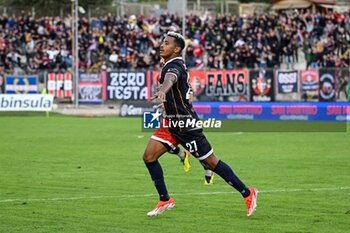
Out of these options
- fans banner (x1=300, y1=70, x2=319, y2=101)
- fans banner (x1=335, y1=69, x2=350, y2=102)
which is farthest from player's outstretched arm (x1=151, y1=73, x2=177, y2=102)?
fans banner (x1=300, y1=70, x2=319, y2=101)

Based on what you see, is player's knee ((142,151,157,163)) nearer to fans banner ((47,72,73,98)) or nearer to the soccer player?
the soccer player

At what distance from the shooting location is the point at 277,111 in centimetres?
3569

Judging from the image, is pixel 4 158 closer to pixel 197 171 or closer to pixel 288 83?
pixel 197 171

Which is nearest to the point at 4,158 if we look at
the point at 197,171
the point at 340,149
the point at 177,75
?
the point at 197,171

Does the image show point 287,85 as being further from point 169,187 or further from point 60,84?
point 169,187

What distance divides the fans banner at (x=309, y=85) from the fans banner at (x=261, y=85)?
1.41 meters

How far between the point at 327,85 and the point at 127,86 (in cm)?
951

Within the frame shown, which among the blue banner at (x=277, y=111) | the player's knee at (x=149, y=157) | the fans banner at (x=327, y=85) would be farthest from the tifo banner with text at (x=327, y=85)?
the player's knee at (x=149, y=157)

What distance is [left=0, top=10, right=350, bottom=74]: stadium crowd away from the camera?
43.0 meters

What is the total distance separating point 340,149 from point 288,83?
734 inches

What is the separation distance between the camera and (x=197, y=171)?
16.9 m

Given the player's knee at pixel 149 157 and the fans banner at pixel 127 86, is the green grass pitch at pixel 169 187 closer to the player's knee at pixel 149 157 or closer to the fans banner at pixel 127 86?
the player's knee at pixel 149 157

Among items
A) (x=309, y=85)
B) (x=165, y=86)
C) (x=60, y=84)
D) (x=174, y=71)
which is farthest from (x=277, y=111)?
(x=165, y=86)

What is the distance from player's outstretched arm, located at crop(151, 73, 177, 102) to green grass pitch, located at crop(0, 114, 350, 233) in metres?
1.47
